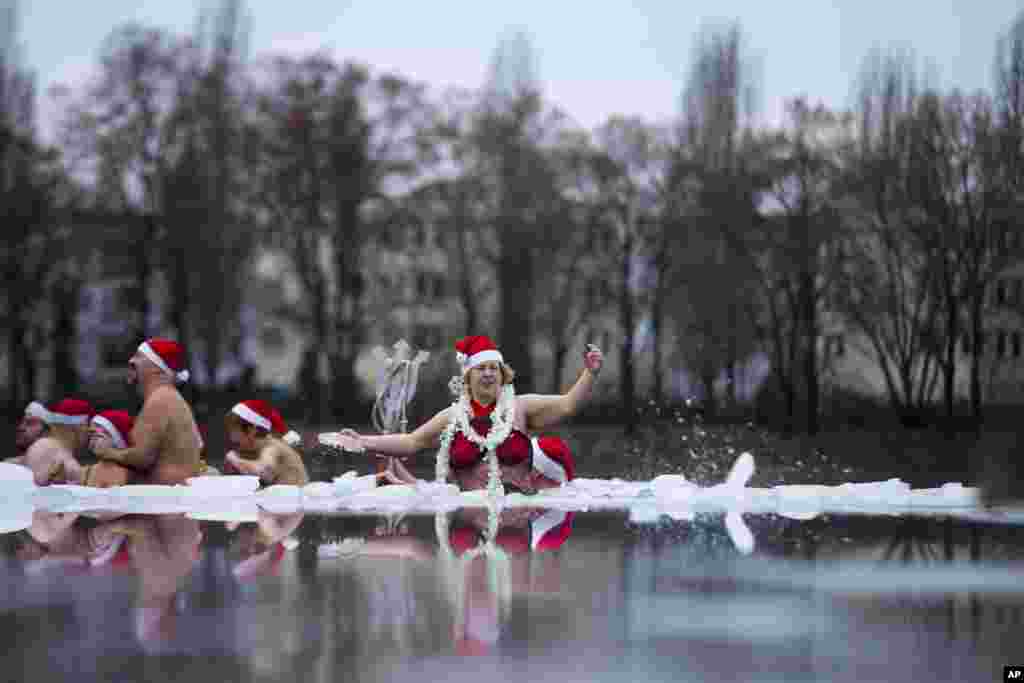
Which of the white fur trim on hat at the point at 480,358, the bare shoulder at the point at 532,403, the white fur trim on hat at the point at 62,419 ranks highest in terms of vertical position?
the white fur trim on hat at the point at 480,358

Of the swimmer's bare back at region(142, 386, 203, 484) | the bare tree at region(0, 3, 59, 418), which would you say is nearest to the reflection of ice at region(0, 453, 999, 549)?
the swimmer's bare back at region(142, 386, 203, 484)

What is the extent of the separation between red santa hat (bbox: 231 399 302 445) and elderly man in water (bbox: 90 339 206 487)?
0.77 metres

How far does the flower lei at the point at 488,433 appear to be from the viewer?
11.0m

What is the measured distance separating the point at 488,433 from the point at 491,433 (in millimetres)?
74

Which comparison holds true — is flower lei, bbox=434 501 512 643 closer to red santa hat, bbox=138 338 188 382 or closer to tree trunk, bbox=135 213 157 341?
red santa hat, bbox=138 338 188 382

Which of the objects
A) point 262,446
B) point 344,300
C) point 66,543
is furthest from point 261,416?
point 344,300

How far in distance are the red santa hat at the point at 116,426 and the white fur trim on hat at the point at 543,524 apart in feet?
11.3

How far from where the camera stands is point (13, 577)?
21.9 ft

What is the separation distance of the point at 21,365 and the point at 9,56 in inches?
383

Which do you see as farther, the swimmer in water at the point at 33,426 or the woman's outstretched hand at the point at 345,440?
the swimmer in water at the point at 33,426

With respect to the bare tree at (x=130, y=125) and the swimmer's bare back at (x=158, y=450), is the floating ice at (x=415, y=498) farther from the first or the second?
the bare tree at (x=130, y=125)

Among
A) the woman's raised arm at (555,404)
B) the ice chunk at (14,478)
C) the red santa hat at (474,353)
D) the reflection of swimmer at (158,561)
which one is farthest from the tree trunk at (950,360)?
the reflection of swimmer at (158,561)

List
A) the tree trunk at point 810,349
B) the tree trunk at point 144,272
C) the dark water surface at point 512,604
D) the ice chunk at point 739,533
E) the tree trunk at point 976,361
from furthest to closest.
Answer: the tree trunk at point 144,272, the tree trunk at point 810,349, the tree trunk at point 976,361, the ice chunk at point 739,533, the dark water surface at point 512,604

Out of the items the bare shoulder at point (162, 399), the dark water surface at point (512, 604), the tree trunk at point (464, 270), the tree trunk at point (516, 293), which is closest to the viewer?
the dark water surface at point (512, 604)
